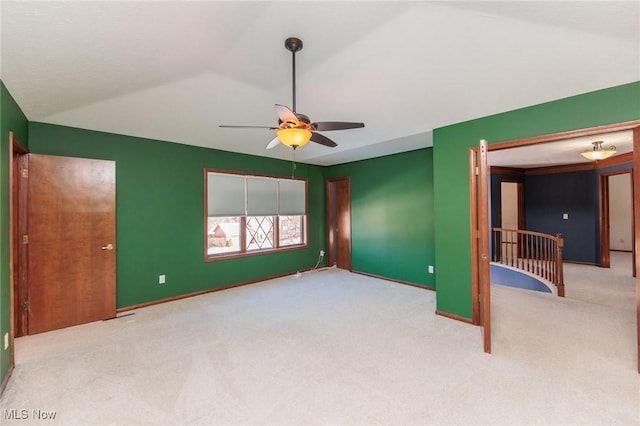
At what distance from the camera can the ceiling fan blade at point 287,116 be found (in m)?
2.03

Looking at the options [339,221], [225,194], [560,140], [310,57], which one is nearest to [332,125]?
[310,57]

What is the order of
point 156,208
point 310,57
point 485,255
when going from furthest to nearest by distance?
1. point 156,208
2. point 485,255
3. point 310,57

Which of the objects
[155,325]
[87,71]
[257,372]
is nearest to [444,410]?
[257,372]

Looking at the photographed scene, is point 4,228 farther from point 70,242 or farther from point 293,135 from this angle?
point 293,135

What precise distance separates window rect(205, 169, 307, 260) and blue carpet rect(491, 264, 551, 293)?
417cm

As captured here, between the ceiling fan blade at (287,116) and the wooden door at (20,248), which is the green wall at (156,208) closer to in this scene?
the wooden door at (20,248)

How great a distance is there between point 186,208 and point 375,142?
9.89 ft

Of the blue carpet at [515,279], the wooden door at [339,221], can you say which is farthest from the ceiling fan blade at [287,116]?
the blue carpet at [515,279]

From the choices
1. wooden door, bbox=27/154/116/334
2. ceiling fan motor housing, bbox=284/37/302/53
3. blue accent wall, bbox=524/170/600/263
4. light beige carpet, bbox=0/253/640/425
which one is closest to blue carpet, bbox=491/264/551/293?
light beige carpet, bbox=0/253/640/425

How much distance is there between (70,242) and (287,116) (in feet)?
9.96

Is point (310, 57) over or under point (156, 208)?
over

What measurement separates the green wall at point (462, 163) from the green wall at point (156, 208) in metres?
3.15

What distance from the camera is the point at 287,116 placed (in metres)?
2.08

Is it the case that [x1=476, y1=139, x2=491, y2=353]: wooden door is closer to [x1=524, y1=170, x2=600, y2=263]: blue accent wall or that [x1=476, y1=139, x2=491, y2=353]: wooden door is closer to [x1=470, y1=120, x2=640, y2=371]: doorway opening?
[x1=470, y1=120, x2=640, y2=371]: doorway opening
